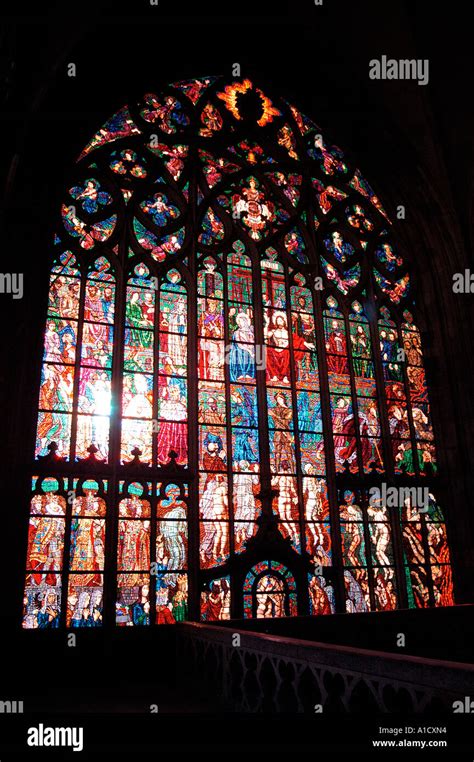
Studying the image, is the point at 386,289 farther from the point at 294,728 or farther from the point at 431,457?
the point at 294,728

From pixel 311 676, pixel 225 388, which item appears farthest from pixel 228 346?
pixel 311 676

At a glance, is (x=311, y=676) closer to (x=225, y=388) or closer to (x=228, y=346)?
(x=225, y=388)

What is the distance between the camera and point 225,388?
796cm

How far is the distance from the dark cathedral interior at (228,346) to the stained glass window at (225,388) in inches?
1.4

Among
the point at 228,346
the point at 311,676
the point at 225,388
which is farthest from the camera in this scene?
the point at 228,346

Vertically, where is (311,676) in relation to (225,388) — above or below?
below

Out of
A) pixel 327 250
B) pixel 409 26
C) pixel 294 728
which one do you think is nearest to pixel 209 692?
pixel 294 728

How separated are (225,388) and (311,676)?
14.8 ft

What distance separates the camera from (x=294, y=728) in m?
3.11

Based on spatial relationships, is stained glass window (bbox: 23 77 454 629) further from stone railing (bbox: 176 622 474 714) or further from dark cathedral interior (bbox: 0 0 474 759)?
stone railing (bbox: 176 622 474 714)

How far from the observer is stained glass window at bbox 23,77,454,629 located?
6914 millimetres

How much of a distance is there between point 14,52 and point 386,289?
617cm

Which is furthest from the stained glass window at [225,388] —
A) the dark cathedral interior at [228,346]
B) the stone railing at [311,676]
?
the stone railing at [311,676]

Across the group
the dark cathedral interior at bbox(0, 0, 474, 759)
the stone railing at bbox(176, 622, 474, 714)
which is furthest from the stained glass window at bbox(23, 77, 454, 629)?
the stone railing at bbox(176, 622, 474, 714)
